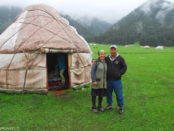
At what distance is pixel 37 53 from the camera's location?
5.68 m

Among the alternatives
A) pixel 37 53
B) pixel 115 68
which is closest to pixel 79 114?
pixel 115 68

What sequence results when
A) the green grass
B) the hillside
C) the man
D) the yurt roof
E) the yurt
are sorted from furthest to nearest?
1. the hillside
2. the yurt roof
3. the yurt
4. the man
5. the green grass

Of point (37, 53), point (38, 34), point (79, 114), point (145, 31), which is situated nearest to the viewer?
point (79, 114)

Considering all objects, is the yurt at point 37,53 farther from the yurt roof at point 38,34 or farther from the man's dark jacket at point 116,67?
the man's dark jacket at point 116,67

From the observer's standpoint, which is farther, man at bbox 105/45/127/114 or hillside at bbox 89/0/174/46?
hillside at bbox 89/0/174/46

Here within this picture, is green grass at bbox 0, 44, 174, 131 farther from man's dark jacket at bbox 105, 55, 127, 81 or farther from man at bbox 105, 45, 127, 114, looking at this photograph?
man's dark jacket at bbox 105, 55, 127, 81

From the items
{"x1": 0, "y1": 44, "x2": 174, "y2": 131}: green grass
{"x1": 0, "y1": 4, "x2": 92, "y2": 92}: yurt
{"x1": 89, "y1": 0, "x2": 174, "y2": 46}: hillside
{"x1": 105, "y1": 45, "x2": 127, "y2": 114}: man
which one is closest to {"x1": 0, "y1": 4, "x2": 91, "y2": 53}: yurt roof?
{"x1": 0, "y1": 4, "x2": 92, "y2": 92}: yurt

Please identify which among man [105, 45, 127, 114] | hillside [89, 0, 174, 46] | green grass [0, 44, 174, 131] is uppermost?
hillside [89, 0, 174, 46]

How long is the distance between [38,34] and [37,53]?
0.88 m

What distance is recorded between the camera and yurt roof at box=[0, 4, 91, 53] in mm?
5786

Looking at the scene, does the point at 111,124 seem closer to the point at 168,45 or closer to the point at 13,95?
the point at 13,95

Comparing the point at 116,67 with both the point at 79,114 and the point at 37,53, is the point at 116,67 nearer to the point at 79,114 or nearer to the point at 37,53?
the point at 79,114

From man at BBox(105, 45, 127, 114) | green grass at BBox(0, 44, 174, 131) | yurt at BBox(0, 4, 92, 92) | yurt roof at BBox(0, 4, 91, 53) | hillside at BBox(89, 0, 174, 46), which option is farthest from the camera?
hillside at BBox(89, 0, 174, 46)

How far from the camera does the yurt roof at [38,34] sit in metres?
5.79
